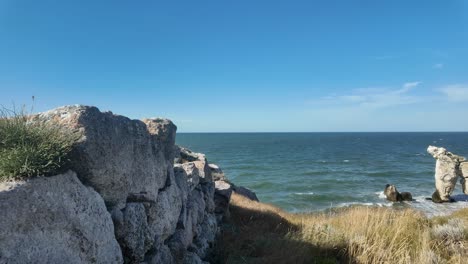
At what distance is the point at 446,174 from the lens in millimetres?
33938

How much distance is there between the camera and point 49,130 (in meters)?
3.56

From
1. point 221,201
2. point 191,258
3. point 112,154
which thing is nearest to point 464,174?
point 221,201

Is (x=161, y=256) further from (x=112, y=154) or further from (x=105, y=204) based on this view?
(x=112, y=154)

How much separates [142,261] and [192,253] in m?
1.62

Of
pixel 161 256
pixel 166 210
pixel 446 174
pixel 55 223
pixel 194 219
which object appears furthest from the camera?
pixel 446 174

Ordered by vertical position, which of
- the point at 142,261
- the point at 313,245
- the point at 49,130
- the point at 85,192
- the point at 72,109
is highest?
the point at 72,109

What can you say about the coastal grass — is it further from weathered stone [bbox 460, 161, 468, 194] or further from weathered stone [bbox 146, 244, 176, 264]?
weathered stone [bbox 460, 161, 468, 194]

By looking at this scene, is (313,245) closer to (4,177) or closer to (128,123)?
(128,123)

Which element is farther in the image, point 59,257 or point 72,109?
point 72,109

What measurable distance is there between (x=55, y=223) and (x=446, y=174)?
3920cm

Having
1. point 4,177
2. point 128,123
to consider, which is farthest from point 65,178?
point 128,123

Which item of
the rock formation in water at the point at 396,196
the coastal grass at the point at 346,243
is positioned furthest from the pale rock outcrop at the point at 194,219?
the rock formation in water at the point at 396,196

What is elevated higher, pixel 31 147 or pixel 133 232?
pixel 31 147

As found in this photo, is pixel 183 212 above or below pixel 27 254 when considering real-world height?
below
